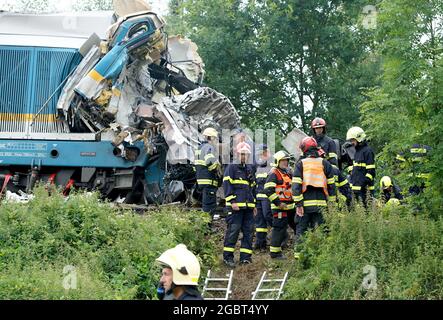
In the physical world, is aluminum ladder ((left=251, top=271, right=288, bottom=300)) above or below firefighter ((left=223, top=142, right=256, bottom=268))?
below

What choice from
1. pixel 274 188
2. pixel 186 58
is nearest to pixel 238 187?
pixel 274 188

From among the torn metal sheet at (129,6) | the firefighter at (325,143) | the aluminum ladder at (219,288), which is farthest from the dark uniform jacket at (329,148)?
the torn metal sheet at (129,6)

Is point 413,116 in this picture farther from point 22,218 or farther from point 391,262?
point 22,218

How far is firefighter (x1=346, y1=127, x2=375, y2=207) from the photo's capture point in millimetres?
14844

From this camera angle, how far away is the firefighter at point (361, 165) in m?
14.8

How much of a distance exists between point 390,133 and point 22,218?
550cm

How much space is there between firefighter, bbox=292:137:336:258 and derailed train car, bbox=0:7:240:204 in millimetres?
4196

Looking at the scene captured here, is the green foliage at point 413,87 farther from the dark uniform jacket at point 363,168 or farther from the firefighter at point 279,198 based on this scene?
the firefighter at point 279,198

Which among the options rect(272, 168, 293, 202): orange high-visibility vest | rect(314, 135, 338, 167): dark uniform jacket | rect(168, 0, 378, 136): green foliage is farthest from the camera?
rect(168, 0, 378, 136): green foliage

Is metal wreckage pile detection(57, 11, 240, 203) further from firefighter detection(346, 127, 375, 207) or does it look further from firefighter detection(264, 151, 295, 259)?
firefighter detection(346, 127, 375, 207)

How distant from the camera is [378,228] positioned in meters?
12.0

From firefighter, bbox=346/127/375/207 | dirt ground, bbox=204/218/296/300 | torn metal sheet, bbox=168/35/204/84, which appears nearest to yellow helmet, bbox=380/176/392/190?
firefighter, bbox=346/127/375/207

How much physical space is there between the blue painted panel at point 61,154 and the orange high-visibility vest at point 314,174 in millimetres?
5126
